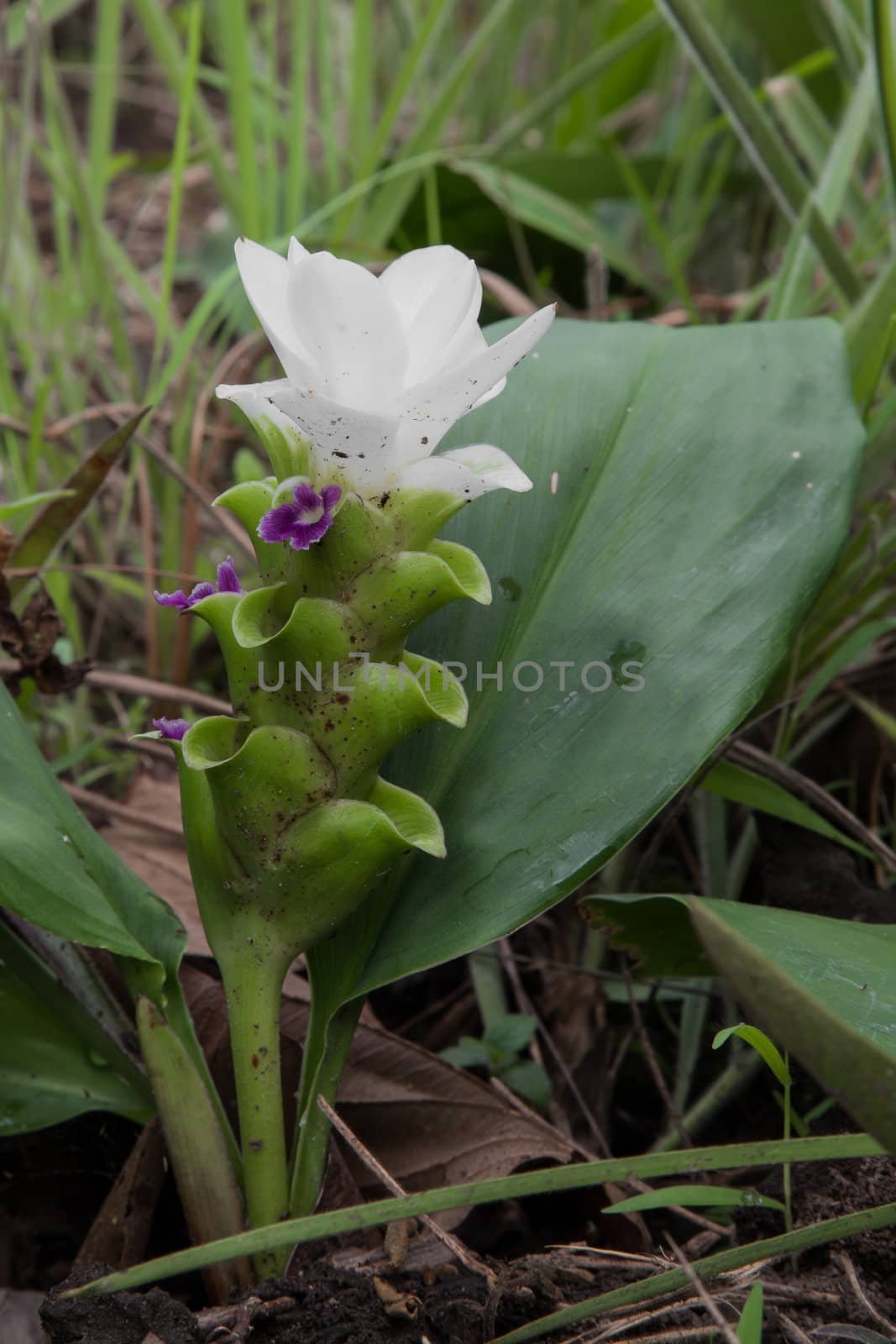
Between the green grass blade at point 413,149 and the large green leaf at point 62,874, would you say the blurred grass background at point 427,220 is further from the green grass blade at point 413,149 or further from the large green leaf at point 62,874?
the large green leaf at point 62,874

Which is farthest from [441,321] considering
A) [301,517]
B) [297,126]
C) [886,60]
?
[297,126]

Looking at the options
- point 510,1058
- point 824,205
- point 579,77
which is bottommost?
point 510,1058

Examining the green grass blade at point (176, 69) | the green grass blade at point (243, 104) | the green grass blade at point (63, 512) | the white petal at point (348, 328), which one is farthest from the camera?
the green grass blade at point (176, 69)

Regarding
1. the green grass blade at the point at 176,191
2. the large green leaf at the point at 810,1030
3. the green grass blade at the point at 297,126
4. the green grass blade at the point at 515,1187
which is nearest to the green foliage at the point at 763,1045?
the green grass blade at the point at 515,1187

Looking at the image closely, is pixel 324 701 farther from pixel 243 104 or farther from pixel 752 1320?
pixel 243 104

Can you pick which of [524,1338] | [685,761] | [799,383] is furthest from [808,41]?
[524,1338]

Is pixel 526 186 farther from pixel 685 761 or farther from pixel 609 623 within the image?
pixel 685 761
